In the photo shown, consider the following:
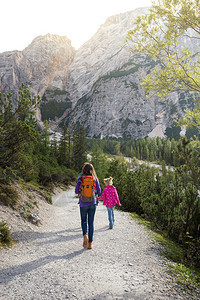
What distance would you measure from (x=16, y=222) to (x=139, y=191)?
7131mm

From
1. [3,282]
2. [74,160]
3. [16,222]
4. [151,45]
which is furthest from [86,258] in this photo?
[74,160]

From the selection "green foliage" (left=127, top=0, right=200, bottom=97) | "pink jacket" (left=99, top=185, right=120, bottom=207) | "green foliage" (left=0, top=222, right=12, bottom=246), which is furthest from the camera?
"pink jacket" (left=99, top=185, right=120, bottom=207)

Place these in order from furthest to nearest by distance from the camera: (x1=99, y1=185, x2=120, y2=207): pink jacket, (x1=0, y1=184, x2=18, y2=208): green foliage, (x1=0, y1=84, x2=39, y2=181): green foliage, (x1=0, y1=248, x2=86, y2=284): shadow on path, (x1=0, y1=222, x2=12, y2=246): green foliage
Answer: (x1=0, y1=184, x2=18, y2=208): green foliage < (x1=99, y1=185, x2=120, y2=207): pink jacket < (x1=0, y1=84, x2=39, y2=181): green foliage < (x1=0, y1=222, x2=12, y2=246): green foliage < (x1=0, y1=248, x2=86, y2=284): shadow on path

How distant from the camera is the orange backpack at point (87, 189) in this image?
5.21m

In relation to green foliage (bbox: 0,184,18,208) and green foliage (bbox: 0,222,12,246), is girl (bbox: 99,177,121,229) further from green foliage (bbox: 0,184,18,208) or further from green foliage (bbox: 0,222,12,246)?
green foliage (bbox: 0,184,18,208)

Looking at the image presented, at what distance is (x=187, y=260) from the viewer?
16.3 feet

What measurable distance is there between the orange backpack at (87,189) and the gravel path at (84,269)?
139 cm

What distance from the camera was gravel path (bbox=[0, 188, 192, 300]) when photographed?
9.99ft

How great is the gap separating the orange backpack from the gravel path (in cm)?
139

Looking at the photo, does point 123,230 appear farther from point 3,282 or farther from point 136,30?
point 136,30

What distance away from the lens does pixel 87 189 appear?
17.2 feet

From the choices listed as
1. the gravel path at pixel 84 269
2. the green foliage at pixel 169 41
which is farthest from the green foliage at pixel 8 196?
the green foliage at pixel 169 41

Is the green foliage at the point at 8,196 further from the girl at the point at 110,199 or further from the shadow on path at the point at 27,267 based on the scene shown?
the shadow on path at the point at 27,267

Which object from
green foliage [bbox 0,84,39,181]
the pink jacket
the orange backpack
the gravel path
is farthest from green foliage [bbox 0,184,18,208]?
the orange backpack
